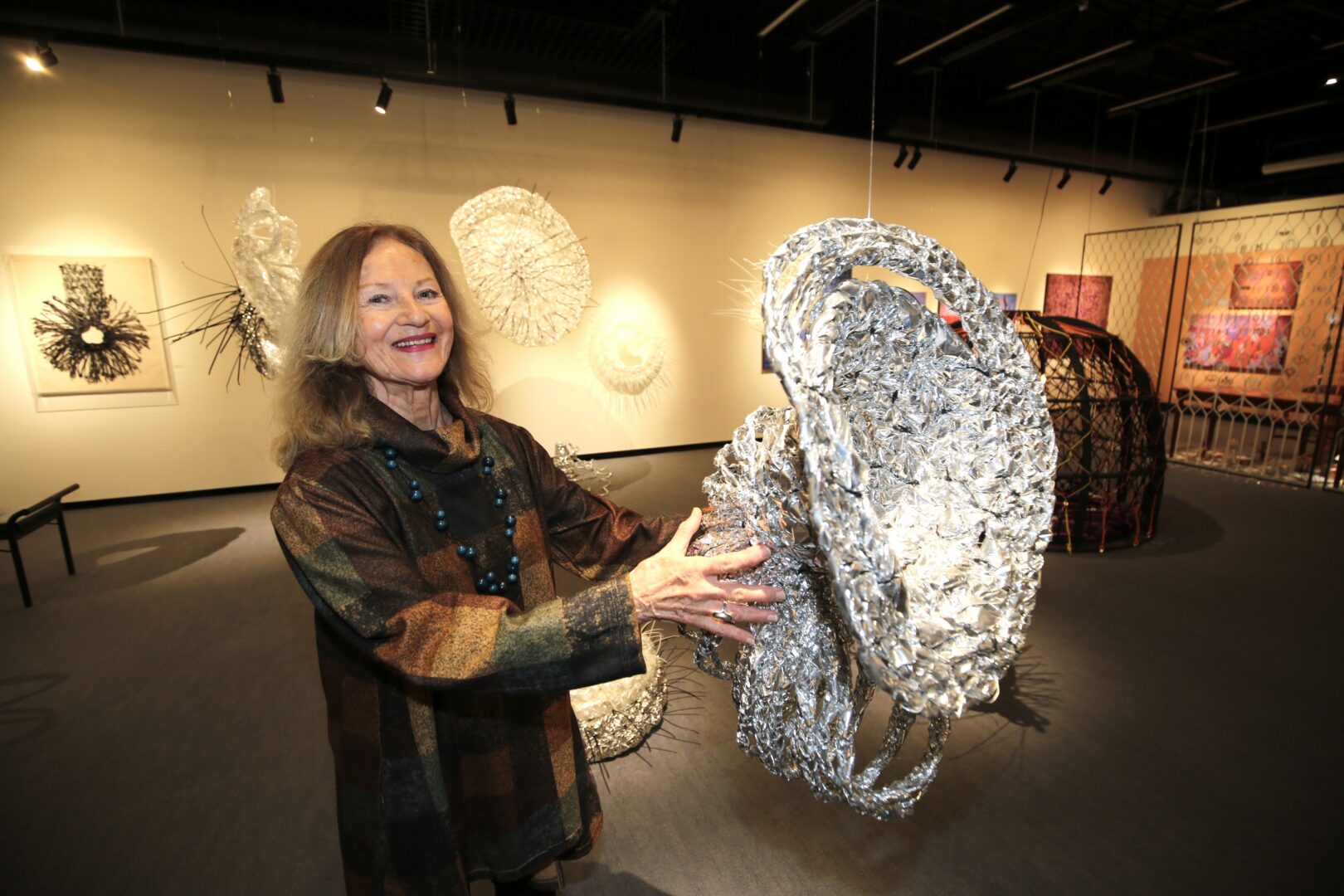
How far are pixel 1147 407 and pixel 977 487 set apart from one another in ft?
12.8

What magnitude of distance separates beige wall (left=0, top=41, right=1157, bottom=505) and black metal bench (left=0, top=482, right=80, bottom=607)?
5.36 ft

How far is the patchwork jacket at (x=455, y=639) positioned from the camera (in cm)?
81

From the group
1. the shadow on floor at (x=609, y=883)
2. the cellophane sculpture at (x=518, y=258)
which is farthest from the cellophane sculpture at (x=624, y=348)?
the shadow on floor at (x=609, y=883)

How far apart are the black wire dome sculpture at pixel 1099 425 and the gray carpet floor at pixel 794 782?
0.47 m

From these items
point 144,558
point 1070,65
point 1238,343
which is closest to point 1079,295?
point 1238,343

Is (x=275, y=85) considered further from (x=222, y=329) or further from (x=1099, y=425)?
(x=1099, y=425)

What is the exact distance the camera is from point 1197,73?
6379 millimetres

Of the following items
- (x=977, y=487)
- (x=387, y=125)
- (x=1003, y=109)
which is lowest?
(x=977, y=487)

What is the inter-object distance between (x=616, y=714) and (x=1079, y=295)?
29.4 ft

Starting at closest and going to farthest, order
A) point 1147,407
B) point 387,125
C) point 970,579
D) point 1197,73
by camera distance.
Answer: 1. point 970,579
2. point 1147,407
3. point 387,125
4. point 1197,73

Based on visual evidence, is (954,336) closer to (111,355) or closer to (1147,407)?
(1147,407)

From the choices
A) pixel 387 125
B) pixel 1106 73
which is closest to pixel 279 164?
pixel 387 125

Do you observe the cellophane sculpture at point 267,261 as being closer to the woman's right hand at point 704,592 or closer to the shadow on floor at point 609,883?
the shadow on floor at point 609,883

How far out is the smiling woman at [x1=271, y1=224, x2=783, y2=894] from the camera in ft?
2.68
